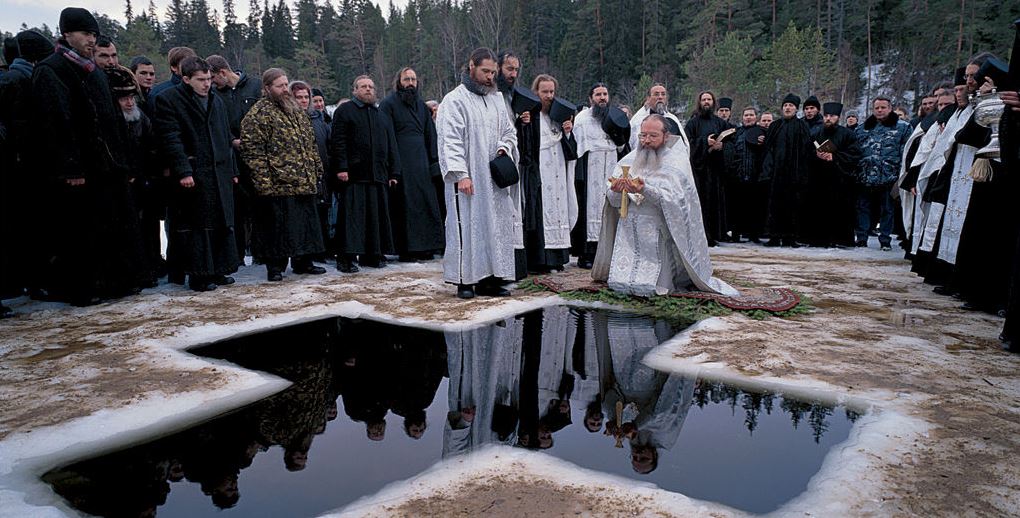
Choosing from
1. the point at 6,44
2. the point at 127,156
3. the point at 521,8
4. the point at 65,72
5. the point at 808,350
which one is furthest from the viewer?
the point at 521,8

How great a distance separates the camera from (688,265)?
5438 millimetres

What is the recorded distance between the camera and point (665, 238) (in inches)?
218

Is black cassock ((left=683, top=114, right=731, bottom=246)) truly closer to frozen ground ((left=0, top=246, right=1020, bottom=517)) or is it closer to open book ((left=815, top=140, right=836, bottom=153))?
open book ((left=815, top=140, right=836, bottom=153))

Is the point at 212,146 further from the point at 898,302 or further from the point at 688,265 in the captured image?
the point at 898,302

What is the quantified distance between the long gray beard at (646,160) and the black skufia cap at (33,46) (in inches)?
209

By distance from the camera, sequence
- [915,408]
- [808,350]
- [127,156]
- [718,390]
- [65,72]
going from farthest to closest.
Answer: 1. [127,156]
2. [65,72]
3. [808,350]
4. [718,390]
5. [915,408]

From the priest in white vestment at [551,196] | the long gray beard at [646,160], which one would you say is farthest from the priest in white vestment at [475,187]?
the priest in white vestment at [551,196]

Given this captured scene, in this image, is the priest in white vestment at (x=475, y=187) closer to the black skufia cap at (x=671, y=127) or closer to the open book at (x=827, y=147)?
the black skufia cap at (x=671, y=127)

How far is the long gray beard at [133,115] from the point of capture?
6.03 m

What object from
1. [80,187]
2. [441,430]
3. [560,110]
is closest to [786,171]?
[560,110]

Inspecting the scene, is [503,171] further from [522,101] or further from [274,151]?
[274,151]

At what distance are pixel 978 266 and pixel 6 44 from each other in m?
8.92

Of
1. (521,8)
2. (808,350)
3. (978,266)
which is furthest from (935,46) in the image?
(808,350)

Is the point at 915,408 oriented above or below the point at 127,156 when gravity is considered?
below
